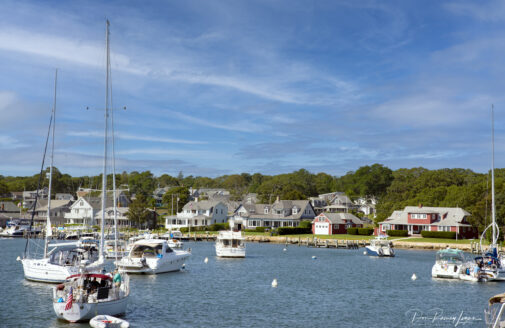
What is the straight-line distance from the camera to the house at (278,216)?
420 ft

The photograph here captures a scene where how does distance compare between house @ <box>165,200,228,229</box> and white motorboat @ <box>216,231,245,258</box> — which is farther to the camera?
house @ <box>165,200,228,229</box>

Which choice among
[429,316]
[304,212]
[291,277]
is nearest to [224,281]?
[291,277]

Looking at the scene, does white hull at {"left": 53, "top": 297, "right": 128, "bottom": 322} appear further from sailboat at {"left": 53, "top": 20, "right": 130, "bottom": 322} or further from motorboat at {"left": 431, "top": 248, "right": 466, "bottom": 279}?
motorboat at {"left": 431, "top": 248, "right": 466, "bottom": 279}

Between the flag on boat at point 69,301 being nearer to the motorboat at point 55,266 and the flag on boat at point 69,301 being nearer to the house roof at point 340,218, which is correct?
the motorboat at point 55,266

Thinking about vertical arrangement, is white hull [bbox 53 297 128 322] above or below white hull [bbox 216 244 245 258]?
above

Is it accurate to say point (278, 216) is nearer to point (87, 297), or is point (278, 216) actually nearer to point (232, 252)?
point (232, 252)

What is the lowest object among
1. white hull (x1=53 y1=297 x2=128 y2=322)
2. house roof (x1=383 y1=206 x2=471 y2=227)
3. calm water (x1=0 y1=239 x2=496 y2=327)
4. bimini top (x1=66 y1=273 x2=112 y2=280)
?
calm water (x1=0 y1=239 x2=496 y2=327)

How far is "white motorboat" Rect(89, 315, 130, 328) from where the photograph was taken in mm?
27219

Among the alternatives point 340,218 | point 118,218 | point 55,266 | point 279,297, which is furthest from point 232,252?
point 118,218

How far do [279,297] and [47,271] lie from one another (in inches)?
758

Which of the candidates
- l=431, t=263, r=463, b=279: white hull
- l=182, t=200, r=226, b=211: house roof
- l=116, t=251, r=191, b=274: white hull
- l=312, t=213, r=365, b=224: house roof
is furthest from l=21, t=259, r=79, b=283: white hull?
l=182, t=200, r=226, b=211: house roof

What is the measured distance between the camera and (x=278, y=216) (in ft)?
424

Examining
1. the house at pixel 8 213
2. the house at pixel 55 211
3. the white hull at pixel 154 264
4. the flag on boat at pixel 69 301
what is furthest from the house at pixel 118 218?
the flag on boat at pixel 69 301

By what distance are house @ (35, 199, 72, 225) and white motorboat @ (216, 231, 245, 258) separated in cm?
9350
